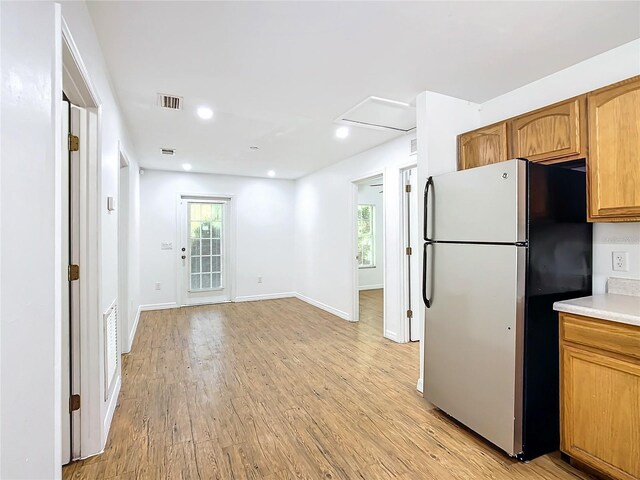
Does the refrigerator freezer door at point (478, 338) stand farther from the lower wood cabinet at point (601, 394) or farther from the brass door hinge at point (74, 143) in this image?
the brass door hinge at point (74, 143)

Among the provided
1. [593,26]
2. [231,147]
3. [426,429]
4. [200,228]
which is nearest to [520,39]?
[593,26]

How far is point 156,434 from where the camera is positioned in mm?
2197

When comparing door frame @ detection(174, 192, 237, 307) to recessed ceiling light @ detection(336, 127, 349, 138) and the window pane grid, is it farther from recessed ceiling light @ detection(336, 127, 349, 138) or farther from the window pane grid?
recessed ceiling light @ detection(336, 127, 349, 138)

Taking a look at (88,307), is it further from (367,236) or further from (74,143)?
(367,236)

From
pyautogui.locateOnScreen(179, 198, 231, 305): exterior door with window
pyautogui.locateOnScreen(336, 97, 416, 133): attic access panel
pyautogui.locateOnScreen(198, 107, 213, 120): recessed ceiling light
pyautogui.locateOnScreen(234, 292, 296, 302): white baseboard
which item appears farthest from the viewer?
pyautogui.locateOnScreen(234, 292, 296, 302): white baseboard

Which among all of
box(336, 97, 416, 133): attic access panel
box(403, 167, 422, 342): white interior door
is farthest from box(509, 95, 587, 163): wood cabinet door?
box(403, 167, 422, 342): white interior door

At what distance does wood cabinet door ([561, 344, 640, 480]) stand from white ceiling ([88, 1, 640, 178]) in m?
1.81

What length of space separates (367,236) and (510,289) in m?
6.23

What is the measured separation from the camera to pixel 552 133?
7.11ft

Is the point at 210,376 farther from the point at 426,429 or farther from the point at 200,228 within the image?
the point at 200,228

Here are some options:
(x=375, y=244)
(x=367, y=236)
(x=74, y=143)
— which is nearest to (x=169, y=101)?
(x=74, y=143)

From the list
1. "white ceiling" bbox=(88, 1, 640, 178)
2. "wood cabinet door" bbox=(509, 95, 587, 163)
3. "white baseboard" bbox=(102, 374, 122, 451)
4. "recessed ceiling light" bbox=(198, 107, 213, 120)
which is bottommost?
"white baseboard" bbox=(102, 374, 122, 451)

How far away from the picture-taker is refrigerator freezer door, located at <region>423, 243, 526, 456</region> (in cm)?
190

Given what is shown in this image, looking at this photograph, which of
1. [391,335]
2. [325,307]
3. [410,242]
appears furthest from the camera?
[325,307]
